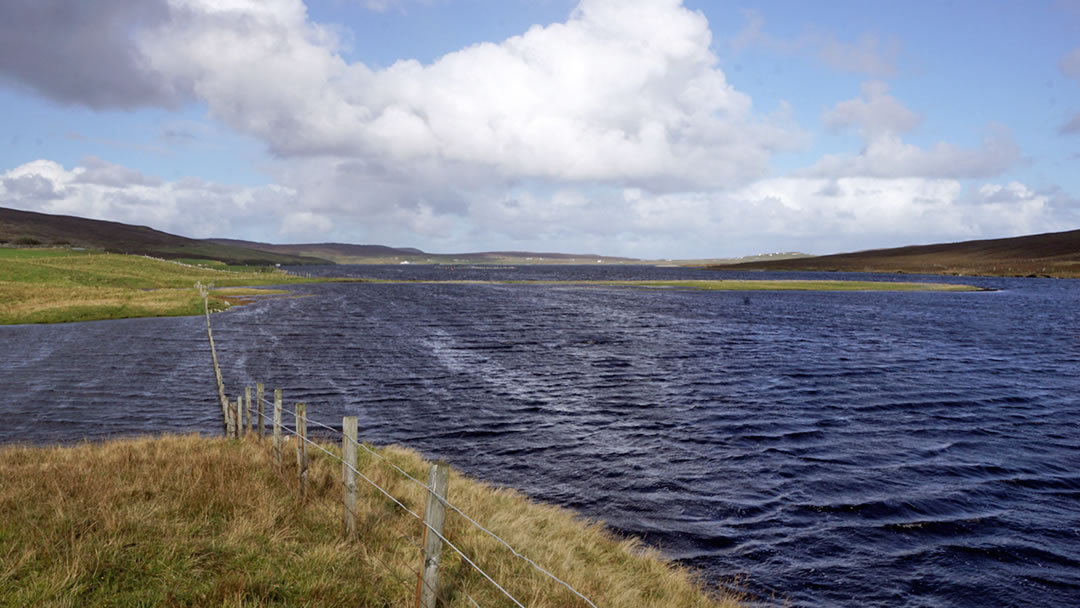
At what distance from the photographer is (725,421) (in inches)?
1079

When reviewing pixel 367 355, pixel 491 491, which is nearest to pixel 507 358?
pixel 367 355

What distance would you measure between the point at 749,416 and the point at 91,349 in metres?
43.2

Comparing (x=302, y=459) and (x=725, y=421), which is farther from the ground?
(x=302, y=459)

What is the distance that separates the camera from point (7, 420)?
25750 mm

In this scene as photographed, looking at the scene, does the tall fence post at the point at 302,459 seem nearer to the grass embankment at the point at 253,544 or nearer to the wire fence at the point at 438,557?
the wire fence at the point at 438,557

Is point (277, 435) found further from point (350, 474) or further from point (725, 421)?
point (725, 421)

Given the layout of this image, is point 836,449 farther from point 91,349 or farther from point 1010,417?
point 91,349

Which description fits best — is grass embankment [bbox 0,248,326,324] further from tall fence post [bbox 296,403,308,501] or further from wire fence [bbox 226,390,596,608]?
wire fence [bbox 226,390,596,608]

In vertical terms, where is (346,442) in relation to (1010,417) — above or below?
above

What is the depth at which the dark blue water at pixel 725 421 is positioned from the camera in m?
15.3

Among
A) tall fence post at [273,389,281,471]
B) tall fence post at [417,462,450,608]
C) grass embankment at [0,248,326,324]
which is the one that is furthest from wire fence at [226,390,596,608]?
grass embankment at [0,248,326,324]

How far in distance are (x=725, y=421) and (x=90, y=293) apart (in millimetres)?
80536

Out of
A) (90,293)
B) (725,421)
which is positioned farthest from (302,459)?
(90,293)

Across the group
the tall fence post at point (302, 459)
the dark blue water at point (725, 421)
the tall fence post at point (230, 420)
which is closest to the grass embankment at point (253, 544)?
the tall fence post at point (302, 459)
